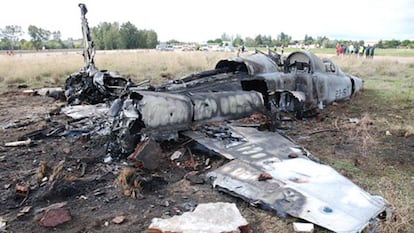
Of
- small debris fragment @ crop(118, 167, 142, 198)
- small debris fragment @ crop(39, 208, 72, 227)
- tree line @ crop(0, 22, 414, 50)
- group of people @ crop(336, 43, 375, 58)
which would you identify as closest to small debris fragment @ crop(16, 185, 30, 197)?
small debris fragment @ crop(39, 208, 72, 227)

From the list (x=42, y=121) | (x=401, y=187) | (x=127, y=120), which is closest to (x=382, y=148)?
(x=401, y=187)

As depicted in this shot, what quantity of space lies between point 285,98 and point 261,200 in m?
5.13

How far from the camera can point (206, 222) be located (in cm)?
375

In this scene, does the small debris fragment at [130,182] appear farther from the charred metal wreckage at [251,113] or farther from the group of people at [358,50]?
the group of people at [358,50]

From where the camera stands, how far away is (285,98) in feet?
29.7

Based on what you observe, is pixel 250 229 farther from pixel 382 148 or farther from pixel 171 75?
pixel 171 75

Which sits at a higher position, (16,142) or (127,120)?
(127,120)

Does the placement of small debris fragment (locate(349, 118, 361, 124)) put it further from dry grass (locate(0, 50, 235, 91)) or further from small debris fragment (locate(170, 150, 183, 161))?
dry grass (locate(0, 50, 235, 91))

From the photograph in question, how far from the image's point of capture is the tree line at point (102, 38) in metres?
72.2

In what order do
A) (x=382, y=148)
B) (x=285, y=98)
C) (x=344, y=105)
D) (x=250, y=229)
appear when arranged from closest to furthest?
1. (x=250, y=229)
2. (x=382, y=148)
3. (x=285, y=98)
4. (x=344, y=105)

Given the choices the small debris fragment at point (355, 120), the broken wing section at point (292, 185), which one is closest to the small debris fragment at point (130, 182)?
the broken wing section at point (292, 185)

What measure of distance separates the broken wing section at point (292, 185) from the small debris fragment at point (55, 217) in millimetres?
2046

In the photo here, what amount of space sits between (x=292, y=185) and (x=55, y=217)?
308 cm

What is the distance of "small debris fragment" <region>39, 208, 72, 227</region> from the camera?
4.04 m
